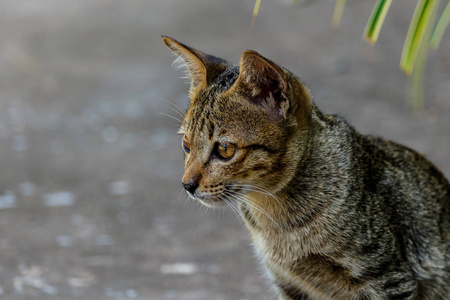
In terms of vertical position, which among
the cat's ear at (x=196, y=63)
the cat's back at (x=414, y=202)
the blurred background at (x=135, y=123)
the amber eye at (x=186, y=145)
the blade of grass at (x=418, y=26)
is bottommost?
the cat's back at (x=414, y=202)

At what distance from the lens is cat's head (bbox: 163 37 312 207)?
10.2 ft

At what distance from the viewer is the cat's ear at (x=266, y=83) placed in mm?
2961

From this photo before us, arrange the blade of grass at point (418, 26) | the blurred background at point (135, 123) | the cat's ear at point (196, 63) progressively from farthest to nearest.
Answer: the blurred background at point (135, 123)
the cat's ear at point (196, 63)
the blade of grass at point (418, 26)

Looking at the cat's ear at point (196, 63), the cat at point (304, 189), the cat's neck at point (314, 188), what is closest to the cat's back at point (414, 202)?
the cat at point (304, 189)

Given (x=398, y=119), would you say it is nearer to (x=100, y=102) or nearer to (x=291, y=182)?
(x=100, y=102)

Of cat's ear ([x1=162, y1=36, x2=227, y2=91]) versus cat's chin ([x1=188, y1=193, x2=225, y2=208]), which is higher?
cat's ear ([x1=162, y1=36, x2=227, y2=91])

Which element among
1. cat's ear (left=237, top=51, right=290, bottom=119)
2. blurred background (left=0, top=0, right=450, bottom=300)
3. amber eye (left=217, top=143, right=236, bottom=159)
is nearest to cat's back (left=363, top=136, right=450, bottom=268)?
cat's ear (left=237, top=51, right=290, bottom=119)

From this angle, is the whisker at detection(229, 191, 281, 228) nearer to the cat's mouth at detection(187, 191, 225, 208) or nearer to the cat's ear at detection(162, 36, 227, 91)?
the cat's mouth at detection(187, 191, 225, 208)

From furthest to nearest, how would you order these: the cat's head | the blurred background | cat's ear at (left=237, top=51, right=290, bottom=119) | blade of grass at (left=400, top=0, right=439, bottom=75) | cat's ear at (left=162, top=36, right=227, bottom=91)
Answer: the blurred background < cat's ear at (left=162, top=36, right=227, bottom=91) < blade of grass at (left=400, top=0, right=439, bottom=75) < the cat's head < cat's ear at (left=237, top=51, right=290, bottom=119)

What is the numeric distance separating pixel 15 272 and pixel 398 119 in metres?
5.01

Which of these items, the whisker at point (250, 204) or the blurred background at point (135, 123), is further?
the blurred background at point (135, 123)

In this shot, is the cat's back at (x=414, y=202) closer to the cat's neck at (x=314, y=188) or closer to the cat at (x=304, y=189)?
the cat at (x=304, y=189)

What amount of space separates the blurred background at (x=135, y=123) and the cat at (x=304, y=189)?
798 mm

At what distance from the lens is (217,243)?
5.65 m
